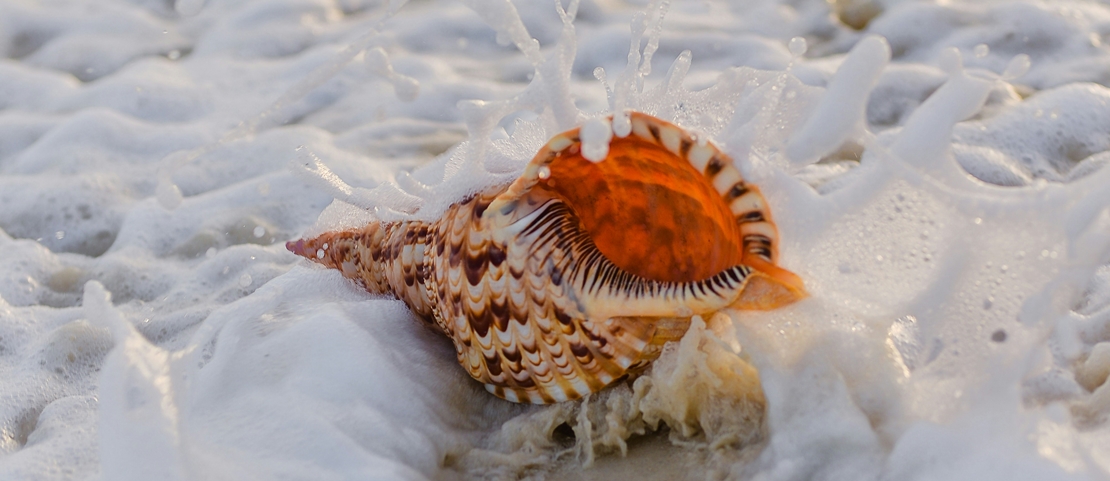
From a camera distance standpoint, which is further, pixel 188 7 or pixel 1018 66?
pixel 188 7

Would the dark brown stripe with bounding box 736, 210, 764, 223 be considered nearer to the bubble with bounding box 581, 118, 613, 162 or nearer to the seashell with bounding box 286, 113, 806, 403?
the seashell with bounding box 286, 113, 806, 403

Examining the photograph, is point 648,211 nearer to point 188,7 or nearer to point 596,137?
point 596,137

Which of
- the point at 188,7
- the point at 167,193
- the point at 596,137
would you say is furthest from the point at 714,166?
the point at 188,7

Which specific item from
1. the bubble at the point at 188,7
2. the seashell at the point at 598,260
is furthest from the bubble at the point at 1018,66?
the bubble at the point at 188,7

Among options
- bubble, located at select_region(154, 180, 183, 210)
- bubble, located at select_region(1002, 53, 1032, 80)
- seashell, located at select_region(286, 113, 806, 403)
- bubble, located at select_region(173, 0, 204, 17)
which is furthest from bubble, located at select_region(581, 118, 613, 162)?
bubble, located at select_region(173, 0, 204, 17)

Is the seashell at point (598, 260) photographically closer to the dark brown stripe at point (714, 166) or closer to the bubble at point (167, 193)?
the dark brown stripe at point (714, 166)

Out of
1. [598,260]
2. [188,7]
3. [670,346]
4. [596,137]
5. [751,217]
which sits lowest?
[188,7]

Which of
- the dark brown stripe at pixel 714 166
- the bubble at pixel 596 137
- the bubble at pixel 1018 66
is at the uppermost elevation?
the bubble at pixel 1018 66
